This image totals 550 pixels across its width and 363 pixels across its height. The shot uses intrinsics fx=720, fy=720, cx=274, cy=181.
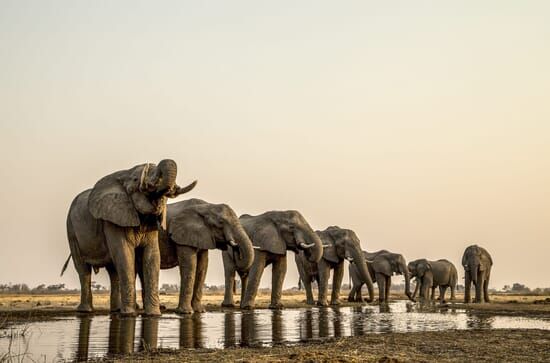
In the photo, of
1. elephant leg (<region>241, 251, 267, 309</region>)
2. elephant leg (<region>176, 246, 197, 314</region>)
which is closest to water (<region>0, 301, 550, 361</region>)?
elephant leg (<region>176, 246, 197, 314</region>)

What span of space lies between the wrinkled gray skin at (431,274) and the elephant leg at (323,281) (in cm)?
1741

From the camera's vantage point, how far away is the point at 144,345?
11359 millimetres

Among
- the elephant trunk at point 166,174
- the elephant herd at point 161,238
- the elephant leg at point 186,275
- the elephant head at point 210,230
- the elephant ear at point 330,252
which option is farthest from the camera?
the elephant ear at point 330,252

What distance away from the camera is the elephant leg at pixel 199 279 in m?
25.2

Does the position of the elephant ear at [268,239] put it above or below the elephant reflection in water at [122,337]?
above

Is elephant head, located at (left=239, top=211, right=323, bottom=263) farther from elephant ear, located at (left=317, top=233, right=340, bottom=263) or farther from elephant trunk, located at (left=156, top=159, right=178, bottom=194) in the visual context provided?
elephant trunk, located at (left=156, top=159, right=178, bottom=194)

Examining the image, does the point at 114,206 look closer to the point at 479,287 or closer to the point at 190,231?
the point at 190,231

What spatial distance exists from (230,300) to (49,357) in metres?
22.6

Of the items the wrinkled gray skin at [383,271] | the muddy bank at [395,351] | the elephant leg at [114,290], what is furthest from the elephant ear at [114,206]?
the wrinkled gray skin at [383,271]

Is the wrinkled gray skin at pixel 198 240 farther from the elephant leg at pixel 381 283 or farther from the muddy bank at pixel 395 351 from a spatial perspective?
the elephant leg at pixel 381 283

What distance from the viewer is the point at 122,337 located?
13.3 meters

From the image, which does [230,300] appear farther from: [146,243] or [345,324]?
[345,324]

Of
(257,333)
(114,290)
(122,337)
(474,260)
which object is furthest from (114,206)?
(474,260)

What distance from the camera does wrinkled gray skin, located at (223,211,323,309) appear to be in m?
31.9
